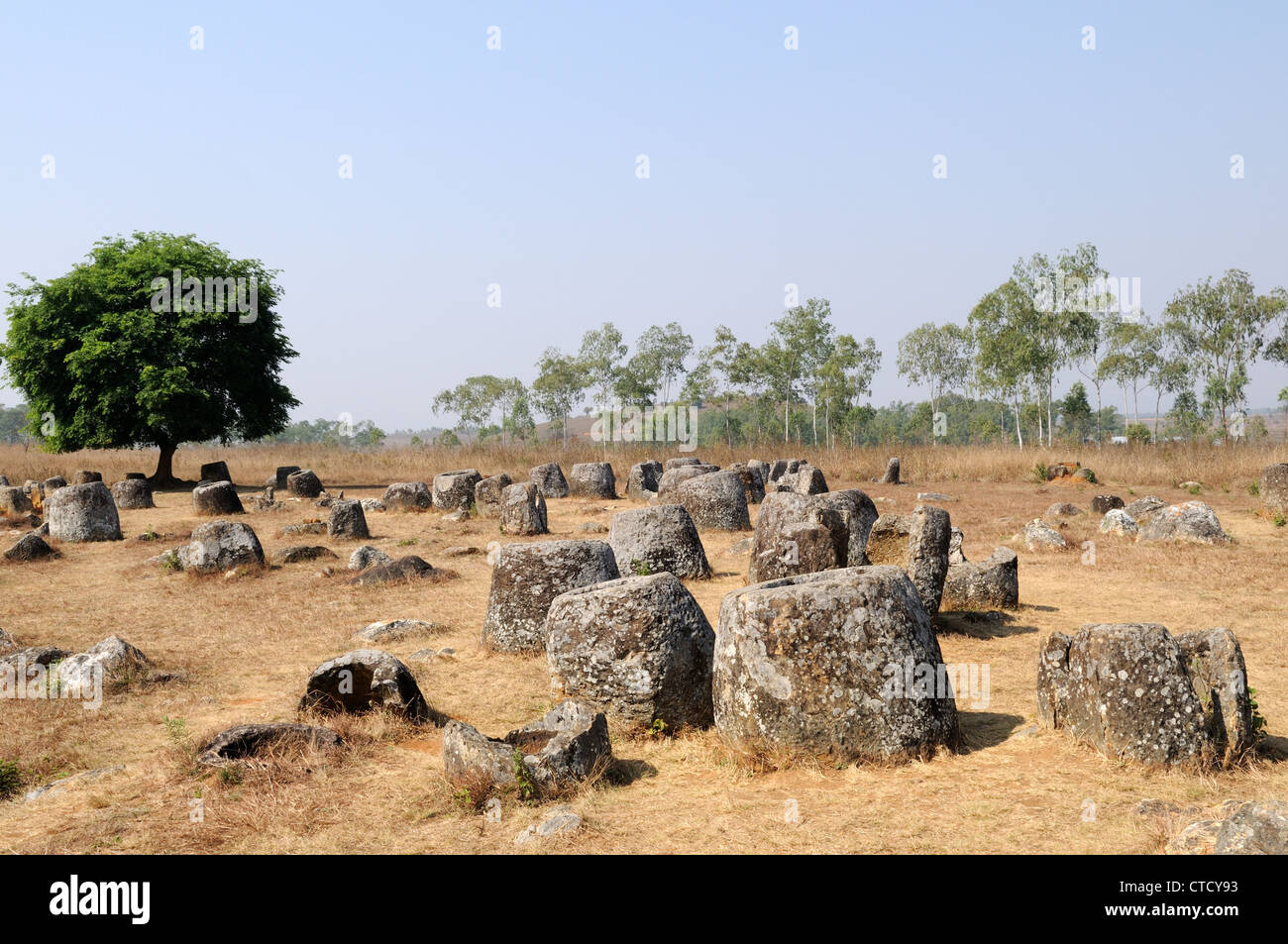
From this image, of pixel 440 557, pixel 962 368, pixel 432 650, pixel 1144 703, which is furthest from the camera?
pixel 962 368

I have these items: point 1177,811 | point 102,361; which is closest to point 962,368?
point 102,361

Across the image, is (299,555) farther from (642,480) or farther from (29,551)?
(642,480)

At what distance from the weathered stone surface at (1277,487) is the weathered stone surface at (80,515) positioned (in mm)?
23558

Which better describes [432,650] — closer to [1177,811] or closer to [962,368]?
[1177,811]

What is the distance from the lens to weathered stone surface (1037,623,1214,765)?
230 inches

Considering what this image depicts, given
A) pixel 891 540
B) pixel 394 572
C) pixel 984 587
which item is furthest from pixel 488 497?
pixel 984 587

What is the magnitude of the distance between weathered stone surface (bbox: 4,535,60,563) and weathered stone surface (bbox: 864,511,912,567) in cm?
1429

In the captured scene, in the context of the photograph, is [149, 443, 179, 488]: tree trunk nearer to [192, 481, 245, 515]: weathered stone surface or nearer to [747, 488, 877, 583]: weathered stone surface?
[192, 481, 245, 515]: weathered stone surface

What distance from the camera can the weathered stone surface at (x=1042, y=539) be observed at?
15828 millimetres

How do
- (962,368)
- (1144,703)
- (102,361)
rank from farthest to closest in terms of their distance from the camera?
(962,368), (102,361), (1144,703)

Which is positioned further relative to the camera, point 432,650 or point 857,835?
point 432,650

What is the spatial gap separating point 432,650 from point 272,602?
4185 millimetres

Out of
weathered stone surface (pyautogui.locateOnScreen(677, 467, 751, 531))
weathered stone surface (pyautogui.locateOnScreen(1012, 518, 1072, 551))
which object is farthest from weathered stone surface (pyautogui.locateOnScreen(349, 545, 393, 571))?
weathered stone surface (pyautogui.locateOnScreen(1012, 518, 1072, 551))

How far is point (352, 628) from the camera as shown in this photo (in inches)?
446
